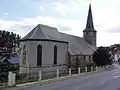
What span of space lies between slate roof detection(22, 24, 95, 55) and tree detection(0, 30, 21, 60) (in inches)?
407

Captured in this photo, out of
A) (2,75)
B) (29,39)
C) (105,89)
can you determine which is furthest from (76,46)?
(105,89)

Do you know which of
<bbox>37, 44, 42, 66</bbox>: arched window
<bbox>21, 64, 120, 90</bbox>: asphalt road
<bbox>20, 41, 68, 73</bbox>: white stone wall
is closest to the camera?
<bbox>21, 64, 120, 90</bbox>: asphalt road

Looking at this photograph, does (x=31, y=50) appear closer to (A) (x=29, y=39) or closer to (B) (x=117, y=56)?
(A) (x=29, y=39)

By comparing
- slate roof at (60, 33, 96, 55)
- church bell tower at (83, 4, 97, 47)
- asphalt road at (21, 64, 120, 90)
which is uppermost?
church bell tower at (83, 4, 97, 47)

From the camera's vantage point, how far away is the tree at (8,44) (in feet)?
189

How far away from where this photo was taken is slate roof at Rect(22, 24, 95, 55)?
1835 inches

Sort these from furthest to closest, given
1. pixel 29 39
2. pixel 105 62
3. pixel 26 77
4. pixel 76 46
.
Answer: pixel 76 46, pixel 105 62, pixel 29 39, pixel 26 77

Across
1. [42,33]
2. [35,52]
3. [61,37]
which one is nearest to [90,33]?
[61,37]

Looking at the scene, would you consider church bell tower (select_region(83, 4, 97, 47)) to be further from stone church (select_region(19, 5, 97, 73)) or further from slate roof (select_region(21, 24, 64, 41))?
slate roof (select_region(21, 24, 64, 41))

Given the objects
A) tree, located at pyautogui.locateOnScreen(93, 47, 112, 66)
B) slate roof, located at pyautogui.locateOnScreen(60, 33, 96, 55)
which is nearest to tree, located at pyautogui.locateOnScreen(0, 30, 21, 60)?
slate roof, located at pyautogui.locateOnScreen(60, 33, 96, 55)

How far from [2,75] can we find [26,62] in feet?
76.2

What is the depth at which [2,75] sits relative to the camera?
22469mm

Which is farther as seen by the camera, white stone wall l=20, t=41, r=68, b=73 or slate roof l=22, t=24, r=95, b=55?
slate roof l=22, t=24, r=95, b=55

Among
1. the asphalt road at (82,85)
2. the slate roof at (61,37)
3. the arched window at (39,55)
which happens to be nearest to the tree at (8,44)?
the slate roof at (61,37)
